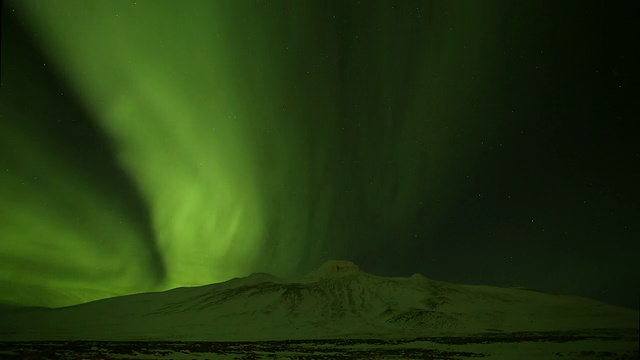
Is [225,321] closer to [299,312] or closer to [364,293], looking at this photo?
[299,312]

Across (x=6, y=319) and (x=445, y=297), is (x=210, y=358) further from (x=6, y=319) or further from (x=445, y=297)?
(x=6, y=319)

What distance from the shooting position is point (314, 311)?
401 ft

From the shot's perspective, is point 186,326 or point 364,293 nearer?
point 186,326

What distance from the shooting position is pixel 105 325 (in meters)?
110

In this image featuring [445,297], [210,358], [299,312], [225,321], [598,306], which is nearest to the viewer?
[210,358]

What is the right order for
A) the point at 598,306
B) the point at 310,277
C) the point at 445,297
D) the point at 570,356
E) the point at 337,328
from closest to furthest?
the point at 570,356, the point at 598,306, the point at 337,328, the point at 445,297, the point at 310,277

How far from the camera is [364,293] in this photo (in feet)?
458

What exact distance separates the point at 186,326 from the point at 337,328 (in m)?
36.4

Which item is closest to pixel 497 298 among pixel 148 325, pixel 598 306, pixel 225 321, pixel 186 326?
pixel 598 306

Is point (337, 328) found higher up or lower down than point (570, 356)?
higher up

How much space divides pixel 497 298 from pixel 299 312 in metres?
59.0

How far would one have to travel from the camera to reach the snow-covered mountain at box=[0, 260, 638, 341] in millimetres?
90438

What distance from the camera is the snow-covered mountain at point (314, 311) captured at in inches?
3561

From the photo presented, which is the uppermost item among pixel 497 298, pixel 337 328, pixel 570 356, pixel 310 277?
pixel 310 277
